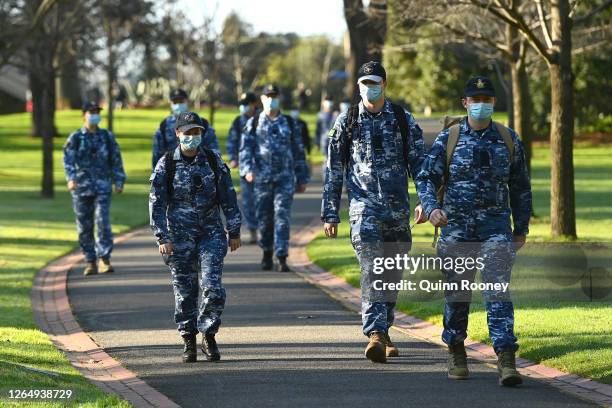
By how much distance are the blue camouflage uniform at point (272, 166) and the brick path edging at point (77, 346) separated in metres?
2.43

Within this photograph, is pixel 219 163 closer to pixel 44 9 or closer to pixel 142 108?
pixel 44 9

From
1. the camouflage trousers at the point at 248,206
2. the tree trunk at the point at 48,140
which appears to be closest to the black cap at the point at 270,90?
the camouflage trousers at the point at 248,206

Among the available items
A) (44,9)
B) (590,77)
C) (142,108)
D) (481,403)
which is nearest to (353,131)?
(481,403)

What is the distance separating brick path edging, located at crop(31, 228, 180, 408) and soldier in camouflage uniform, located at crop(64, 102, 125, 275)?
0.74m

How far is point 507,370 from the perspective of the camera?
28.9 ft

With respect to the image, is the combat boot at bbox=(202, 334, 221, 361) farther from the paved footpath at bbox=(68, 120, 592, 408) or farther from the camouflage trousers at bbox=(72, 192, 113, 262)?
the camouflage trousers at bbox=(72, 192, 113, 262)

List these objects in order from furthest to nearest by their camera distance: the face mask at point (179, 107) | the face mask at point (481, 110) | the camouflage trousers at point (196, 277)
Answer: the face mask at point (179, 107) < the camouflage trousers at point (196, 277) < the face mask at point (481, 110)

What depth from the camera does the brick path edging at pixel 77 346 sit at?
896 centimetres

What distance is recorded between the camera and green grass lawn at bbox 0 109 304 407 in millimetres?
9195

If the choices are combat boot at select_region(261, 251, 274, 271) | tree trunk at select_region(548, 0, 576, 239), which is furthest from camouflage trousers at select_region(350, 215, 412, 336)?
tree trunk at select_region(548, 0, 576, 239)

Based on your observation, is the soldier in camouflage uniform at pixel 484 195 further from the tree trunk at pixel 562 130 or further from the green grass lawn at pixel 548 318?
the tree trunk at pixel 562 130

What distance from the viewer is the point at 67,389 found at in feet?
29.0

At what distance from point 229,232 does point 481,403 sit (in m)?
2.66

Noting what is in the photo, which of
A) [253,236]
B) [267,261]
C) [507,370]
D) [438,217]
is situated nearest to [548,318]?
[507,370]
